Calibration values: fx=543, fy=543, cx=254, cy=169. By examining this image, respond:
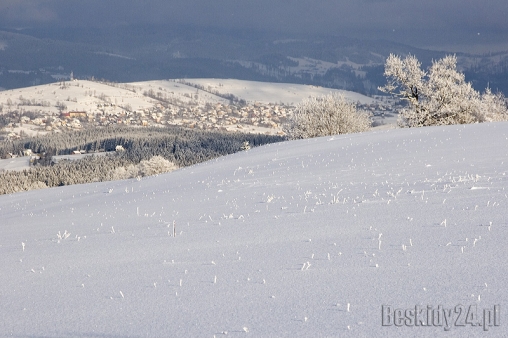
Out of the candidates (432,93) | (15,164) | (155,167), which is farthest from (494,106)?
(15,164)

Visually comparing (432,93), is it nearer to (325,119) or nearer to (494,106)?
(325,119)

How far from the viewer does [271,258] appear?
8.52m

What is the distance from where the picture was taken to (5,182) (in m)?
97.7

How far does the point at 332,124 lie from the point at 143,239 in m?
48.8

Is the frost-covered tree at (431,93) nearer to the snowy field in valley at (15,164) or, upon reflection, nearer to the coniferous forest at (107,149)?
the coniferous forest at (107,149)

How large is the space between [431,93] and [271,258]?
42.8 metres

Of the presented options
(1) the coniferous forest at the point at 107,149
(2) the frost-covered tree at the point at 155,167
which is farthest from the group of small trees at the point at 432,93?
(1) the coniferous forest at the point at 107,149

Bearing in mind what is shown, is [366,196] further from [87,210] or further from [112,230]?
[87,210]

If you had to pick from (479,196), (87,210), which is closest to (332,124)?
(87,210)

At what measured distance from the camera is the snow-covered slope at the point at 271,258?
632 cm

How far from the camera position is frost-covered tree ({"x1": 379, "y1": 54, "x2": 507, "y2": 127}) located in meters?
47.2

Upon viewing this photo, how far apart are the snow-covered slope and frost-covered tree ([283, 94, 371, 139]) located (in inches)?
1624

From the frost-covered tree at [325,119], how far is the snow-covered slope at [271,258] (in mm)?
41241

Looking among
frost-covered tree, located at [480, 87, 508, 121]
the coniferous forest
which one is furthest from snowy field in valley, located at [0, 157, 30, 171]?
frost-covered tree, located at [480, 87, 508, 121]
